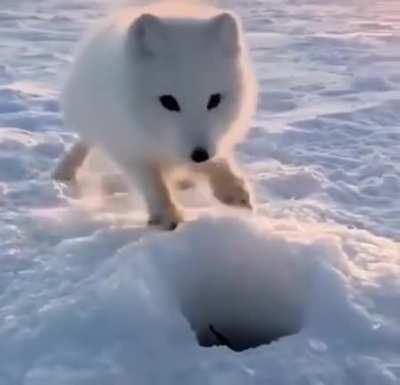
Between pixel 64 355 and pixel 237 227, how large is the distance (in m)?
0.77

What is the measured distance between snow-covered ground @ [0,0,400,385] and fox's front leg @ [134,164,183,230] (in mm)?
85

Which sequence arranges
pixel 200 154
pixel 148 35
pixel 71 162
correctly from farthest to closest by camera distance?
pixel 71 162, pixel 148 35, pixel 200 154

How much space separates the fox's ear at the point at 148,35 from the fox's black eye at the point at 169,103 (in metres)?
0.15

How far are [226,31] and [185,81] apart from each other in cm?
26

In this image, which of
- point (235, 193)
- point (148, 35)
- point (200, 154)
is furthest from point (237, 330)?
point (148, 35)

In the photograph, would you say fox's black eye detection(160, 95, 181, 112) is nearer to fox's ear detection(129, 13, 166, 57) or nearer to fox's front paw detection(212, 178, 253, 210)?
fox's ear detection(129, 13, 166, 57)

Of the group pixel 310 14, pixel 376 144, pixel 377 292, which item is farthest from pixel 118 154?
pixel 310 14

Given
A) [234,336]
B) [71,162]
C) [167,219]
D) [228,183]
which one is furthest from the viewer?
[71,162]

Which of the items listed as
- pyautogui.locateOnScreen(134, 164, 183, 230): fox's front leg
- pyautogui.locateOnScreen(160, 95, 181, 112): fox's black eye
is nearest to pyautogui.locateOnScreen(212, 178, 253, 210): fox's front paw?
pyautogui.locateOnScreen(134, 164, 183, 230): fox's front leg

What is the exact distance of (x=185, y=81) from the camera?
276 centimetres

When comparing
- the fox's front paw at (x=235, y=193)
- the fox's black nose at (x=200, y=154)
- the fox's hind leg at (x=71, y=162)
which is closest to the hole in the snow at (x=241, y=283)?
the fox's black nose at (x=200, y=154)

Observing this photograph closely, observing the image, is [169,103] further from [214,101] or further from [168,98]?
[214,101]

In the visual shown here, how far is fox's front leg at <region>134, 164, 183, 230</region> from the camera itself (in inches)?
119

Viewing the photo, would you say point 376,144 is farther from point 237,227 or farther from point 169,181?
point 237,227
